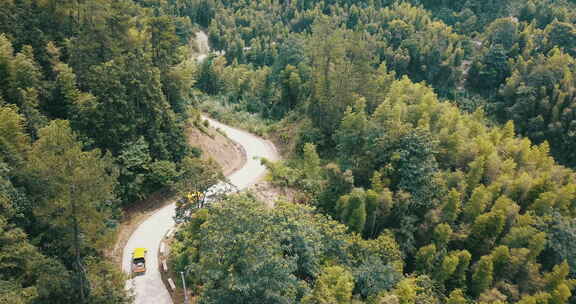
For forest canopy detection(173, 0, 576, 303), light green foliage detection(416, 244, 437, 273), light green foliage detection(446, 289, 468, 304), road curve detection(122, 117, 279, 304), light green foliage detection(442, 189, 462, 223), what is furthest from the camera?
light green foliage detection(442, 189, 462, 223)

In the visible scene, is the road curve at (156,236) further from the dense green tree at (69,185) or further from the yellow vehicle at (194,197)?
the dense green tree at (69,185)

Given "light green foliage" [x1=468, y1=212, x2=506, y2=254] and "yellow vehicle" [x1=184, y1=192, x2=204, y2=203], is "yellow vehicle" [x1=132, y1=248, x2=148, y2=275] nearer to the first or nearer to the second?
"yellow vehicle" [x1=184, y1=192, x2=204, y2=203]

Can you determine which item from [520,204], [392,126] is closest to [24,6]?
[392,126]

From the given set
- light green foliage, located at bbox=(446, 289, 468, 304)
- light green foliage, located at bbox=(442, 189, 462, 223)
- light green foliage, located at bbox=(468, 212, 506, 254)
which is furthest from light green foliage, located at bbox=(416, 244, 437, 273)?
light green foliage, located at bbox=(468, 212, 506, 254)


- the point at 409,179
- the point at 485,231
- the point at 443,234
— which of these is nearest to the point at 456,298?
the point at 443,234

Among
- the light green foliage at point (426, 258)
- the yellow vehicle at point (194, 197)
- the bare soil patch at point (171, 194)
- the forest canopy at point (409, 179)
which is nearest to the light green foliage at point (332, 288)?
the forest canopy at point (409, 179)

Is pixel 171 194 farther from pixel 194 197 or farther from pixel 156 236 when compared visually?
pixel 194 197

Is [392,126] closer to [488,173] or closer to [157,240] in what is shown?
[488,173]
